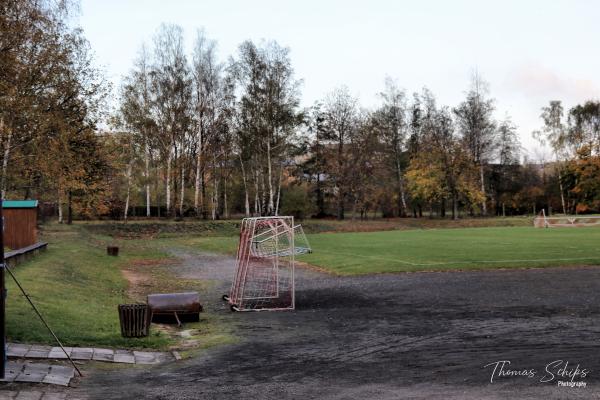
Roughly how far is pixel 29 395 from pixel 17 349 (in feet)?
8.17

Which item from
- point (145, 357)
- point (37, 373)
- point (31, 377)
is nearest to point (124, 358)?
point (145, 357)

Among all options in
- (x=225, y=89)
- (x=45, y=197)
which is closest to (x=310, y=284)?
(x=45, y=197)

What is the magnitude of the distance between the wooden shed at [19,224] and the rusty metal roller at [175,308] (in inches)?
592

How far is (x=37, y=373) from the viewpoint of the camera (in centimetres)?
825

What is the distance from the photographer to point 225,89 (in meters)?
58.7

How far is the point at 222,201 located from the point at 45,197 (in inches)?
1433

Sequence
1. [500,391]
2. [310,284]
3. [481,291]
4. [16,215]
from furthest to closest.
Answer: [16,215] → [310,284] → [481,291] → [500,391]

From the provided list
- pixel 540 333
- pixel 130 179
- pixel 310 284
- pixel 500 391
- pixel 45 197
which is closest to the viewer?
pixel 500 391

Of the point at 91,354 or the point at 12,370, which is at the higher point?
the point at 12,370

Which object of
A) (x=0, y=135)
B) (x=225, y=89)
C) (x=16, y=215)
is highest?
(x=225, y=89)

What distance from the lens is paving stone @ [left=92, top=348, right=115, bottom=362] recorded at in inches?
380

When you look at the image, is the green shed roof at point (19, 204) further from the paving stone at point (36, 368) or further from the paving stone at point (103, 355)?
the paving stone at point (36, 368)

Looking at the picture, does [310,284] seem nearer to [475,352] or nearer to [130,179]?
[475,352]

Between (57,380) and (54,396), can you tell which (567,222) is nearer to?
(57,380)
